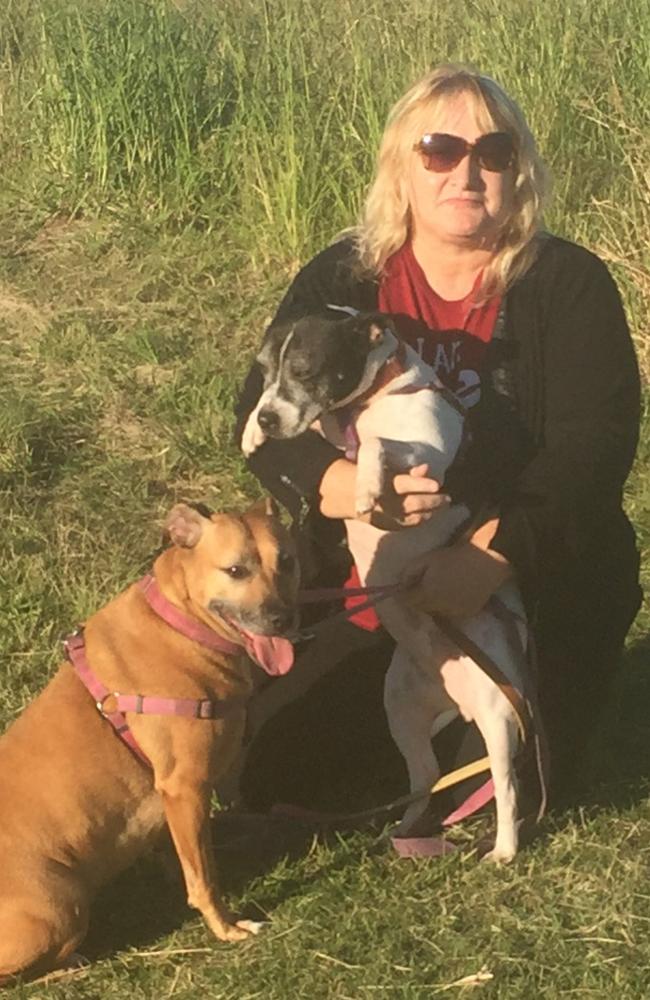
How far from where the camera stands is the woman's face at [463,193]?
130 inches

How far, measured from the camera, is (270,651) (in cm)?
295

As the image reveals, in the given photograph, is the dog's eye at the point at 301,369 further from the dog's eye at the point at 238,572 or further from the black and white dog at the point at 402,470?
the dog's eye at the point at 238,572

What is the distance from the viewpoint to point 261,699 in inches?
142

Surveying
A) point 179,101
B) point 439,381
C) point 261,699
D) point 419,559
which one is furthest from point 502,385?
point 179,101

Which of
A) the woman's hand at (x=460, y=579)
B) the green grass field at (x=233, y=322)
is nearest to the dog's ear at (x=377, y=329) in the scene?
the woman's hand at (x=460, y=579)

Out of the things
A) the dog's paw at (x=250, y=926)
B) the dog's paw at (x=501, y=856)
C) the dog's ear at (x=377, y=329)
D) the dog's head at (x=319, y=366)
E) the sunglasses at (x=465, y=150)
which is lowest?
the dog's paw at (x=501, y=856)

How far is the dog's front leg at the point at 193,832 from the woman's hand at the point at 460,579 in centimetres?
67

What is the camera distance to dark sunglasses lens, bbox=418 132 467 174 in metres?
3.31

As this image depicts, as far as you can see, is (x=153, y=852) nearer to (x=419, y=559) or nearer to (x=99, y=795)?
(x=99, y=795)

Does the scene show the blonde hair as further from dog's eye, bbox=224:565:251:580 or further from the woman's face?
dog's eye, bbox=224:565:251:580

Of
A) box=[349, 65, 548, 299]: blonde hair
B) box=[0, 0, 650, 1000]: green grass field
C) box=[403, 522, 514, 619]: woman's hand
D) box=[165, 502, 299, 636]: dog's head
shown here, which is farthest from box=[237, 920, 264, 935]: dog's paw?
box=[349, 65, 548, 299]: blonde hair

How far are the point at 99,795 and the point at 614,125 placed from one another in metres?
4.32

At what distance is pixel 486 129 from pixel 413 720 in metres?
1.45

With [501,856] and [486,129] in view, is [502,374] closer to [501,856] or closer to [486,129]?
[486,129]
